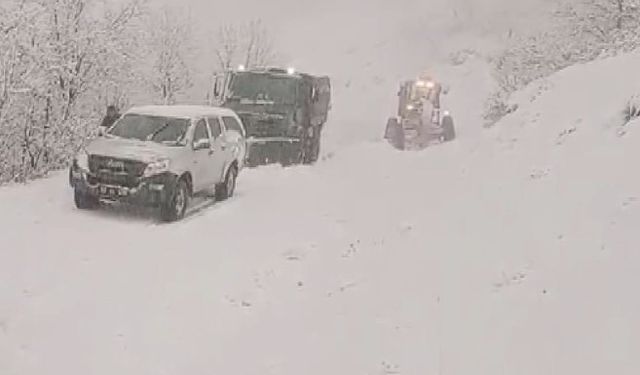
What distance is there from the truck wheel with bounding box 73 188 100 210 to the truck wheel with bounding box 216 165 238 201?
3.04 metres

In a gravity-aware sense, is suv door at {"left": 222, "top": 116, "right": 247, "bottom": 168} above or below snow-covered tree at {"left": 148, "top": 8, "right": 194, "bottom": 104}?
below

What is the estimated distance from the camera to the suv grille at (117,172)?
13711mm

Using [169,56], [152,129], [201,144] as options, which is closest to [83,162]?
[152,129]

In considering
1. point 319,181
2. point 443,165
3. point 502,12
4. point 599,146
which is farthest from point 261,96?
point 502,12

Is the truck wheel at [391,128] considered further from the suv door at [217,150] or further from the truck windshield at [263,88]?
the suv door at [217,150]

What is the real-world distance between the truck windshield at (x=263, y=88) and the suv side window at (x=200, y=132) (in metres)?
6.06

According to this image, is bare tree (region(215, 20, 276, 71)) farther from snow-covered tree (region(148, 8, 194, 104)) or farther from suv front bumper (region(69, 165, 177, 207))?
suv front bumper (region(69, 165, 177, 207))

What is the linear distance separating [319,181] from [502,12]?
33.3 m

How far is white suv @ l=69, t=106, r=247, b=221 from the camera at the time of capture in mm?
13727

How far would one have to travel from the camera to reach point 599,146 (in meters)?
12.7

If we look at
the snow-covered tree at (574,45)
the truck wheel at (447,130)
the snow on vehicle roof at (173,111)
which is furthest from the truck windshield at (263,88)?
the truck wheel at (447,130)

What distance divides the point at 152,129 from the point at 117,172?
1.50 metres

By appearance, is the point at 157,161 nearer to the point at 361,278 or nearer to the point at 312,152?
the point at 361,278

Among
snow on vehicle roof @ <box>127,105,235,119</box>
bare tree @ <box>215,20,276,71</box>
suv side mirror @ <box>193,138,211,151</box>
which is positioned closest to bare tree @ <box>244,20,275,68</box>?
bare tree @ <box>215,20,276,71</box>
